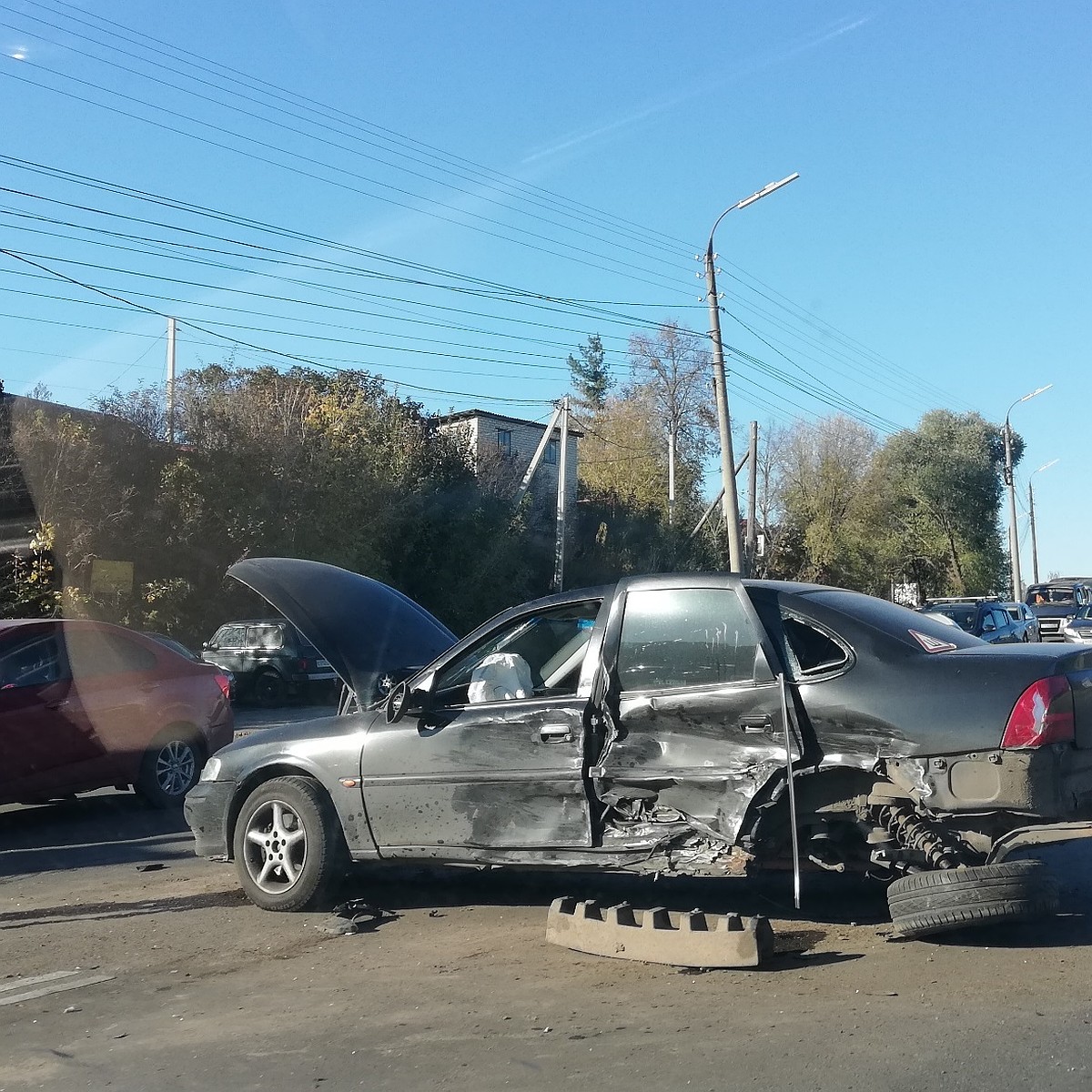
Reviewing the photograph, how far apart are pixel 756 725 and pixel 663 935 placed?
1.02m

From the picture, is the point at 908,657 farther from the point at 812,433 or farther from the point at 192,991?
the point at 812,433

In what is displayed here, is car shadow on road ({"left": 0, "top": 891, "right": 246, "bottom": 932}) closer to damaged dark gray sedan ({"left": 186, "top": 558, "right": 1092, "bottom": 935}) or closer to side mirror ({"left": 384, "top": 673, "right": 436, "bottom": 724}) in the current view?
damaged dark gray sedan ({"left": 186, "top": 558, "right": 1092, "bottom": 935})

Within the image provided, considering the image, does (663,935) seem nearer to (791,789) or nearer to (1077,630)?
(791,789)

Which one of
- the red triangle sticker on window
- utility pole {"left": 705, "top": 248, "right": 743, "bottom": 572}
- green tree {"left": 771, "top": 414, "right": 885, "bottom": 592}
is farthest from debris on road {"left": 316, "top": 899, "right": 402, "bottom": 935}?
green tree {"left": 771, "top": 414, "right": 885, "bottom": 592}

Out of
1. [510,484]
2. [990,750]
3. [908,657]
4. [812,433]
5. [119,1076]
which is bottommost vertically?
[119,1076]

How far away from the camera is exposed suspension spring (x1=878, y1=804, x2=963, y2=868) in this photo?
5254mm

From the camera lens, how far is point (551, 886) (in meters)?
7.07

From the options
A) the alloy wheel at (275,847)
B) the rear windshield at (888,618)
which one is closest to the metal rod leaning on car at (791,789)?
the rear windshield at (888,618)

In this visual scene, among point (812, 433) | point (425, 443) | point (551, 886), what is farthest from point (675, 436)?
point (551, 886)

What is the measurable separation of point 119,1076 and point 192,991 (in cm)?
100

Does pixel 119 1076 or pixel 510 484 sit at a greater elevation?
pixel 510 484

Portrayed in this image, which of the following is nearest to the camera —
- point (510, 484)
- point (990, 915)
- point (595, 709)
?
point (990, 915)

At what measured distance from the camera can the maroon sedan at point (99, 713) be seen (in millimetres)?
9055

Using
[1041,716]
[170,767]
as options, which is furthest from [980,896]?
[170,767]
